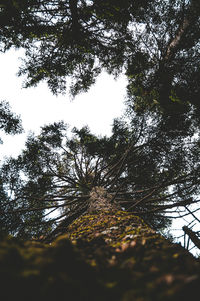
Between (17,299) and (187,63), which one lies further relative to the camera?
(187,63)

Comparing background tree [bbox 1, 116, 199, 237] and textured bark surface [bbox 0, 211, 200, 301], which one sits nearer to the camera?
textured bark surface [bbox 0, 211, 200, 301]

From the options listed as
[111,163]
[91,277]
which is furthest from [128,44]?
[91,277]

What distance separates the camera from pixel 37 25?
679cm

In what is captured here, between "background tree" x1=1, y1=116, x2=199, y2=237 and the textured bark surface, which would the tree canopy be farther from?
the textured bark surface

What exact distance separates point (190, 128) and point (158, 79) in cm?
321

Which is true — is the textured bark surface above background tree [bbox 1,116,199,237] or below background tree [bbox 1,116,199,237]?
below

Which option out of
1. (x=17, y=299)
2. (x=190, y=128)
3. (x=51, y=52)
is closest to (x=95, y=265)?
(x=17, y=299)

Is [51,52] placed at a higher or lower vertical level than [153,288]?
higher

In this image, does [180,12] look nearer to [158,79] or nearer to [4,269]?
[158,79]

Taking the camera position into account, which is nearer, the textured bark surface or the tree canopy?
the textured bark surface

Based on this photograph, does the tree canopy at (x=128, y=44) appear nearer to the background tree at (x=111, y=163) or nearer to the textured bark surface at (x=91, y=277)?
the background tree at (x=111, y=163)

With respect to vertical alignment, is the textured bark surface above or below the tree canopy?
below

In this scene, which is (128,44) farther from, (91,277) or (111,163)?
(91,277)

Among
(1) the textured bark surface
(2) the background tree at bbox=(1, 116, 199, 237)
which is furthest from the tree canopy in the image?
(1) the textured bark surface
